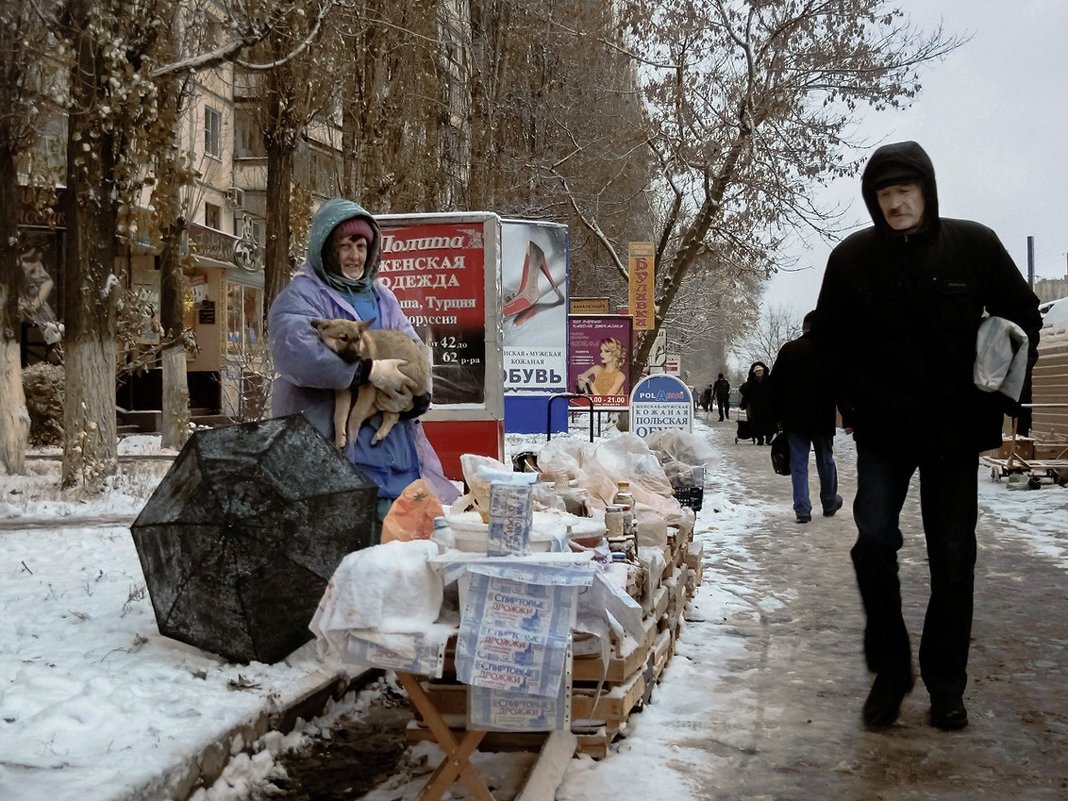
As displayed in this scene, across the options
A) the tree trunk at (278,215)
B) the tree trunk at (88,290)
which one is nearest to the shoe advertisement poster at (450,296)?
the tree trunk at (88,290)

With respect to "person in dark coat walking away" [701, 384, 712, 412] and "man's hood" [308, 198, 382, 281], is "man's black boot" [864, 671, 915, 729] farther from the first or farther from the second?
"person in dark coat walking away" [701, 384, 712, 412]

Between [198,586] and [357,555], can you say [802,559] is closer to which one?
[198,586]

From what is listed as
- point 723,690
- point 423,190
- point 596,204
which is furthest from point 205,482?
point 596,204

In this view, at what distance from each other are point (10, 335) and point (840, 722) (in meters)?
10.5

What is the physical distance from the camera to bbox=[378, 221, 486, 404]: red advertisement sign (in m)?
9.55

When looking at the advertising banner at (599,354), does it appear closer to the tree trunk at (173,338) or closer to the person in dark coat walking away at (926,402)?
the tree trunk at (173,338)

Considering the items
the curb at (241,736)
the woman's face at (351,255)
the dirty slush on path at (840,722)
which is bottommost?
the dirty slush on path at (840,722)

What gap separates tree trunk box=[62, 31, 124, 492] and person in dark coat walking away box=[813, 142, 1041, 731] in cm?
791

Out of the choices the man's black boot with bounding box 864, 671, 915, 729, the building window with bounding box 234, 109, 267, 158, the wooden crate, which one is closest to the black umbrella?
the wooden crate

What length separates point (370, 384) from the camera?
505cm

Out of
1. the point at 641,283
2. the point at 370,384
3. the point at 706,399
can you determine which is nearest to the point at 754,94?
the point at 641,283

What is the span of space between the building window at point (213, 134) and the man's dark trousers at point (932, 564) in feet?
94.4

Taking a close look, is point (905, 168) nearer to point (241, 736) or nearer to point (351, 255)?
point (351, 255)

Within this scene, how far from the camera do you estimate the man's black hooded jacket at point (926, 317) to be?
169 inches
